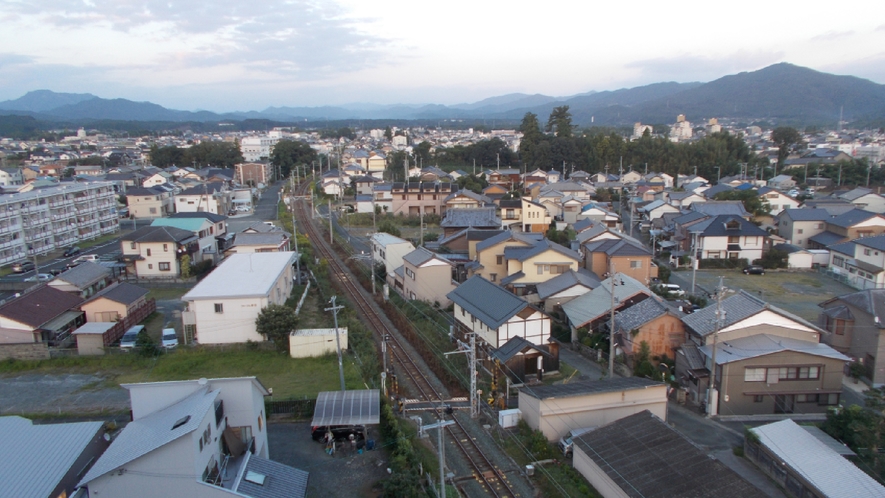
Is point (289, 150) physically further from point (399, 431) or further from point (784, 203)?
point (399, 431)

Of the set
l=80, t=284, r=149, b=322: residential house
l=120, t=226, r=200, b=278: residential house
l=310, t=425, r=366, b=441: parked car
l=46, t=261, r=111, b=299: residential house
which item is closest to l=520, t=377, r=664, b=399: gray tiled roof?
l=310, t=425, r=366, b=441: parked car

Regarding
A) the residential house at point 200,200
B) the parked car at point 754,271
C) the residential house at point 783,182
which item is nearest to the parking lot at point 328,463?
the parked car at point 754,271

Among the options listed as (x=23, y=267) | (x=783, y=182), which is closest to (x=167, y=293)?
(x=23, y=267)

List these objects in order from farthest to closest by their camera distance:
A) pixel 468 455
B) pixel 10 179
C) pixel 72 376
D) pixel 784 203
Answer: pixel 10 179 → pixel 784 203 → pixel 72 376 → pixel 468 455

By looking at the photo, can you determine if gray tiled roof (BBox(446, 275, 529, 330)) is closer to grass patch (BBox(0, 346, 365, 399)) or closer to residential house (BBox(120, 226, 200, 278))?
grass patch (BBox(0, 346, 365, 399))

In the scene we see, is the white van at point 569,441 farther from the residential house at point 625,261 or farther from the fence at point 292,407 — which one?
the residential house at point 625,261

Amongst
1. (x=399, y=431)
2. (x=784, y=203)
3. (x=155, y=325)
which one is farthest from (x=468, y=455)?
(x=784, y=203)
